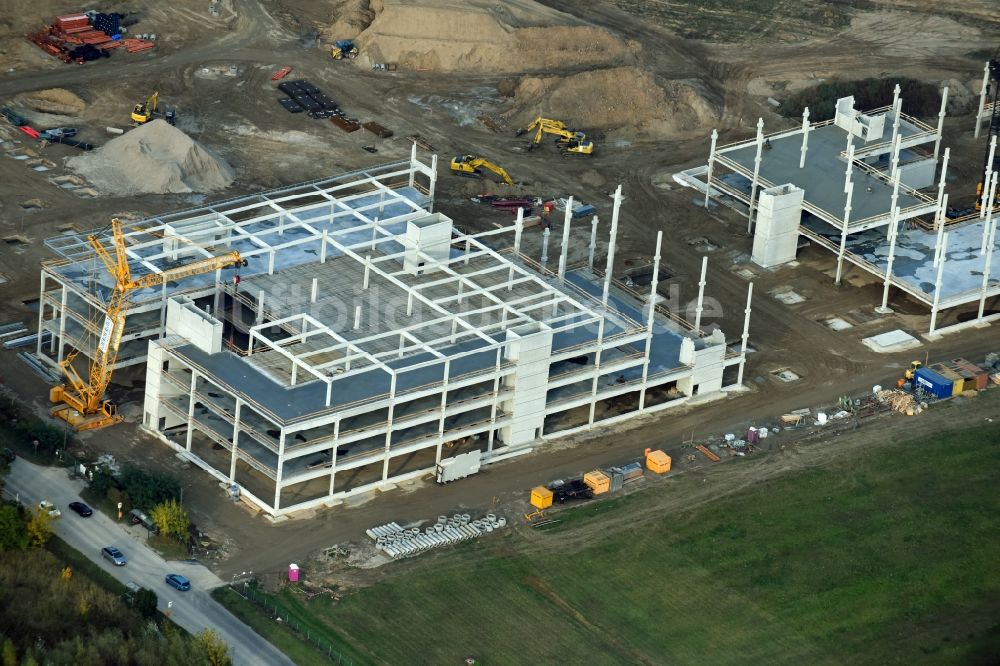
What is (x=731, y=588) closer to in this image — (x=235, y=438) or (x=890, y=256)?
(x=235, y=438)

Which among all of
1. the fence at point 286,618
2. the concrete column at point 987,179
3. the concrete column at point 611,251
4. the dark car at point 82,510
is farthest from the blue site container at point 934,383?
the dark car at point 82,510

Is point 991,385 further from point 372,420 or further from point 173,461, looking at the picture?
point 173,461

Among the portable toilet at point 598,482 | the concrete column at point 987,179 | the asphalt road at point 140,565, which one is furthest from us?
the concrete column at point 987,179

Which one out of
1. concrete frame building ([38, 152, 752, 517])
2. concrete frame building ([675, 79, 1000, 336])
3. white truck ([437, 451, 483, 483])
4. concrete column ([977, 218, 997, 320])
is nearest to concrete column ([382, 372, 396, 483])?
concrete frame building ([38, 152, 752, 517])

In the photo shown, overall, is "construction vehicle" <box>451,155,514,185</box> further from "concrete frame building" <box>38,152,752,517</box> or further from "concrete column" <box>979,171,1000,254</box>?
"concrete column" <box>979,171,1000,254</box>

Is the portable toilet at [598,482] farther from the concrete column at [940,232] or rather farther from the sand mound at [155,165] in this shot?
the sand mound at [155,165]

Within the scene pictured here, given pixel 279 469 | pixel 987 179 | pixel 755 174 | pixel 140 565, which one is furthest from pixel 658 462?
pixel 987 179
